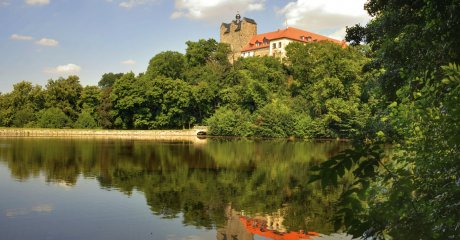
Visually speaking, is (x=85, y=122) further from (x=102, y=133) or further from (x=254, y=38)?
(x=254, y=38)

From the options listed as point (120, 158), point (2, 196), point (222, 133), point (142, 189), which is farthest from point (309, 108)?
point (2, 196)

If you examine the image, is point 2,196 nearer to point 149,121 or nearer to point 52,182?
point 52,182

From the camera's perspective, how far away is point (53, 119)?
245 ft

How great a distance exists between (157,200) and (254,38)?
3493 inches

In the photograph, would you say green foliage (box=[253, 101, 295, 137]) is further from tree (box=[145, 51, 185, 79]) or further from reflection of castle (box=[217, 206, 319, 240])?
reflection of castle (box=[217, 206, 319, 240])

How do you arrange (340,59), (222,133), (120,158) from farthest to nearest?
(222,133), (340,59), (120,158)

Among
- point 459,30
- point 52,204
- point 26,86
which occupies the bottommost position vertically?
point 52,204

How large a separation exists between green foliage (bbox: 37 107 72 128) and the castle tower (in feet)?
143

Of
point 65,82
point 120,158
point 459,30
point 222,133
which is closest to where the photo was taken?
point 459,30

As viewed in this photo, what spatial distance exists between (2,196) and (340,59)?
58.3 metres

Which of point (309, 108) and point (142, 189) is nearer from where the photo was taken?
point (142, 189)

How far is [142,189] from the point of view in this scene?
21.9 meters

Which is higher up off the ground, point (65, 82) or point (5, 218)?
point (65, 82)

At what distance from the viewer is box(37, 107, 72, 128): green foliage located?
245ft
